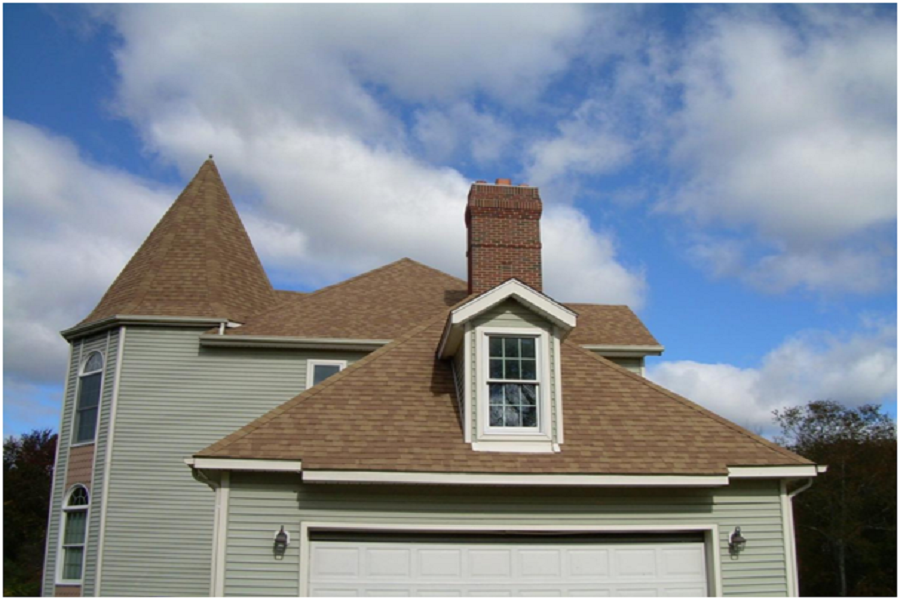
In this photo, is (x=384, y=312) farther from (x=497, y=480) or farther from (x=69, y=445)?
(x=497, y=480)

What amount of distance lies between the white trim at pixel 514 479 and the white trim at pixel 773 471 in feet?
1.18

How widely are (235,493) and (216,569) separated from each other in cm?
97

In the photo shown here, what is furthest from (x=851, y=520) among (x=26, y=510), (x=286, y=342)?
(x=26, y=510)

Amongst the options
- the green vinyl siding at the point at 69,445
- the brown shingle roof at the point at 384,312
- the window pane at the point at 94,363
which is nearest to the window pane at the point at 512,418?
the brown shingle roof at the point at 384,312

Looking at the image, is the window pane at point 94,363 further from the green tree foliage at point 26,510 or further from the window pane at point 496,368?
the green tree foliage at point 26,510

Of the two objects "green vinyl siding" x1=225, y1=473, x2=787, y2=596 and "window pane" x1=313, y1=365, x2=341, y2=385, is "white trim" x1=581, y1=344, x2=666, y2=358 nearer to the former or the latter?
"window pane" x1=313, y1=365, x2=341, y2=385

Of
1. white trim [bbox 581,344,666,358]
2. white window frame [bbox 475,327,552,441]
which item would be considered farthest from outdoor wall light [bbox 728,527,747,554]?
white trim [bbox 581,344,666,358]

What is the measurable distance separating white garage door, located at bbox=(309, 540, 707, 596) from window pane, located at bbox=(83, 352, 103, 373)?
9.13 meters

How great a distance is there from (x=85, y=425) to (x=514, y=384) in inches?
419

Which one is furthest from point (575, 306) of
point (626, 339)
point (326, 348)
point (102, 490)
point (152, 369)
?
point (102, 490)

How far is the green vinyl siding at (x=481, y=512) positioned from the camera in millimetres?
9758

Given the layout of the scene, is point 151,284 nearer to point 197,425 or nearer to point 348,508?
point 197,425

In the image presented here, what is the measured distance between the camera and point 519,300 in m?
10.9

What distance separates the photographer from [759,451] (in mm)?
10812
